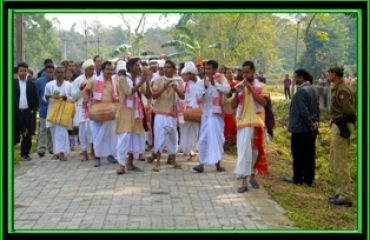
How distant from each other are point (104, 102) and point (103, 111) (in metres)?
0.17

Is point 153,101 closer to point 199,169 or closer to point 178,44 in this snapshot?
point 199,169

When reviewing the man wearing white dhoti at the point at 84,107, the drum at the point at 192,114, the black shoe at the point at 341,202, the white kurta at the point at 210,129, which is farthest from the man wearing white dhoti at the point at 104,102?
the black shoe at the point at 341,202

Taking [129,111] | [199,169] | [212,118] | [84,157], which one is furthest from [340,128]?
[84,157]

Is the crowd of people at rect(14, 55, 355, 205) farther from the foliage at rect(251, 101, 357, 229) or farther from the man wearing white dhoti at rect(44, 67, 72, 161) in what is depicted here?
the foliage at rect(251, 101, 357, 229)

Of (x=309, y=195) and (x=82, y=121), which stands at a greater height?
(x=82, y=121)

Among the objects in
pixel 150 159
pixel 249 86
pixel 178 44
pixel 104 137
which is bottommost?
pixel 150 159

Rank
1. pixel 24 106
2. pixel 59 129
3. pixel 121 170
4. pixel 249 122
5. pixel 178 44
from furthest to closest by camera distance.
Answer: pixel 178 44 < pixel 59 129 < pixel 24 106 < pixel 121 170 < pixel 249 122

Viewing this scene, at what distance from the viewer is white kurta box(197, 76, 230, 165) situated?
959 centimetres

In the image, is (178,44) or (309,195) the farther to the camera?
(178,44)

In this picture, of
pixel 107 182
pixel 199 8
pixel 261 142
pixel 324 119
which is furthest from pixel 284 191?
pixel 324 119

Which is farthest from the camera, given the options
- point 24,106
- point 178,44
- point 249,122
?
point 178,44

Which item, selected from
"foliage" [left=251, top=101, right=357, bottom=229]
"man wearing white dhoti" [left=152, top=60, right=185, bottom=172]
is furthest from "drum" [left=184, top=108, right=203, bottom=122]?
"foliage" [left=251, top=101, right=357, bottom=229]

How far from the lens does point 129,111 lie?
379 inches

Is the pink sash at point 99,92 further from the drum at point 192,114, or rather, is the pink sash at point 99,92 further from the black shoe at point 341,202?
the black shoe at point 341,202
